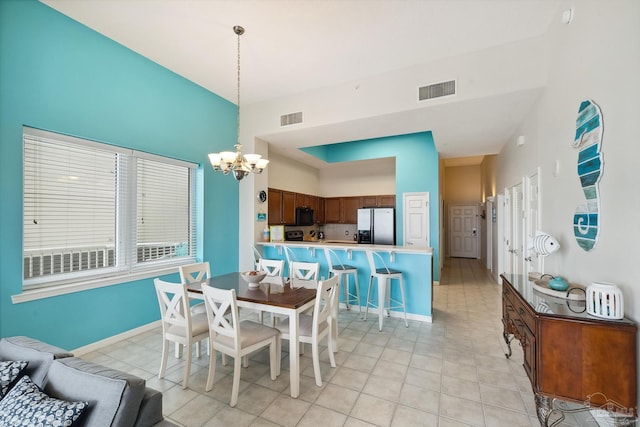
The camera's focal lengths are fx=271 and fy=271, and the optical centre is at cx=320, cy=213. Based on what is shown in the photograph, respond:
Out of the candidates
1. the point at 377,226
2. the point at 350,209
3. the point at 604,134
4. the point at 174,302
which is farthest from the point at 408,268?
the point at 350,209

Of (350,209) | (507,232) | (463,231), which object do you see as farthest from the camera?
(463,231)

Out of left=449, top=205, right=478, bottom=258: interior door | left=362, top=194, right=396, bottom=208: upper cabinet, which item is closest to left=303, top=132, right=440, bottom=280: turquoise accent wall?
left=362, top=194, right=396, bottom=208: upper cabinet

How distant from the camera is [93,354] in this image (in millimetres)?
2879

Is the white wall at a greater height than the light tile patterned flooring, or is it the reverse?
the white wall

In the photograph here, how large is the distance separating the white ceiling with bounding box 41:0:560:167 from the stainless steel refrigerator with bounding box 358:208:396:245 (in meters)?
2.40

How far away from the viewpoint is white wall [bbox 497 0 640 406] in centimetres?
154

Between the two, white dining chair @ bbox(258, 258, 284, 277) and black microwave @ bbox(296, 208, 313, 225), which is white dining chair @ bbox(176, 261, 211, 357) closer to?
white dining chair @ bbox(258, 258, 284, 277)

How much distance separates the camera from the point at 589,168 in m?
1.96

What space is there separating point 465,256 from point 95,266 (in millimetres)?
10302

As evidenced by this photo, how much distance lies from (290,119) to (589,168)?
11.9 ft

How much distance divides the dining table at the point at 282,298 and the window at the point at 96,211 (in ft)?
4.23

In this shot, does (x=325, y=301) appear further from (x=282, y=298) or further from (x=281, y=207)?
(x=281, y=207)

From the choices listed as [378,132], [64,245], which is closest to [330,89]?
[378,132]

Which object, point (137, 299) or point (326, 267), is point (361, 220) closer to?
point (326, 267)
